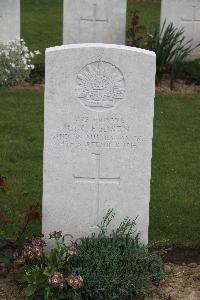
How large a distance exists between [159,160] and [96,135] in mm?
2959

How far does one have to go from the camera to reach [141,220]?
206 inches

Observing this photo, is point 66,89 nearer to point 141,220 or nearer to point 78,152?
point 78,152

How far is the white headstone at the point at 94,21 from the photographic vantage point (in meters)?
10.9

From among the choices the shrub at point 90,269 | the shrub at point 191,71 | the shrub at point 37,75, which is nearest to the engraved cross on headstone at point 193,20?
the shrub at point 191,71

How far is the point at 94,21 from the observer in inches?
437

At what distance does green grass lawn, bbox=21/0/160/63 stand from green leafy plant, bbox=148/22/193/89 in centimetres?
190

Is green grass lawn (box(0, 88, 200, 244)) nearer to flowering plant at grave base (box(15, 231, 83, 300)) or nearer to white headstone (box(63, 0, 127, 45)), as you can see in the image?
flowering plant at grave base (box(15, 231, 83, 300))

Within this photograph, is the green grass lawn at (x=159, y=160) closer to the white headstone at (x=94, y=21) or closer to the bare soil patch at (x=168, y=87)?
the bare soil patch at (x=168, y=87)

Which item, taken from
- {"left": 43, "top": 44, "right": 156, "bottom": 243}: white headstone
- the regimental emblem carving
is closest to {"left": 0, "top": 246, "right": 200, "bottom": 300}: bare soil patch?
{"left": 43, "top": 44, "right": 156, "bottom": 243}: white headstone

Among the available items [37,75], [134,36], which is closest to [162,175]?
[37,75]

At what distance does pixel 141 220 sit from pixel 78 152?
2.13ft

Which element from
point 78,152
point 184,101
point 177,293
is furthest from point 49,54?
point 184,101

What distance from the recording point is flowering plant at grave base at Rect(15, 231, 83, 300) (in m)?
4.68

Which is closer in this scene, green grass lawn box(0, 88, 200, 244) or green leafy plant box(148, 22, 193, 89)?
green grass lawn box(0, 88, 200, 244)
